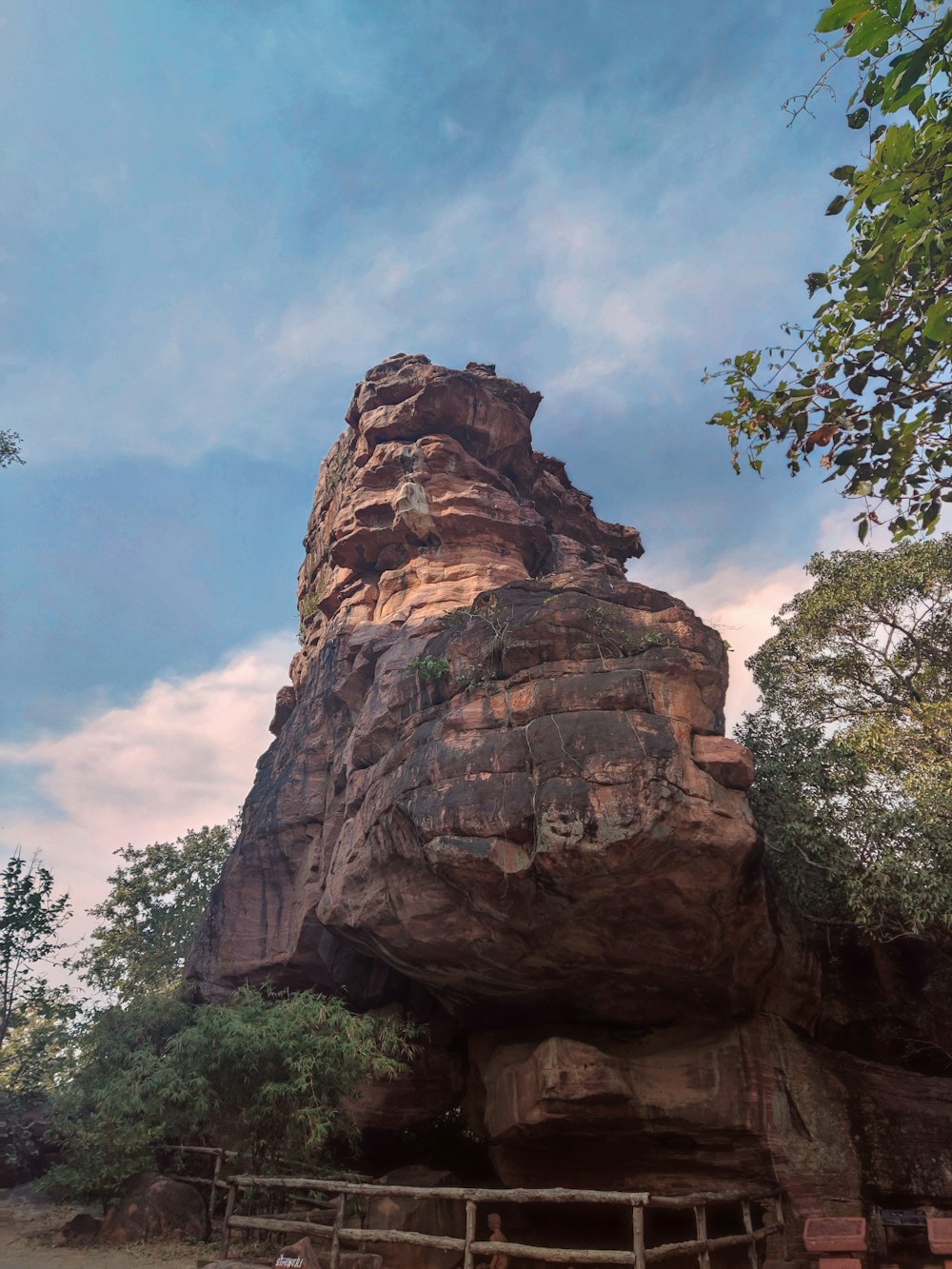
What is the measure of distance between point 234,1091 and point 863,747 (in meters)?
12.9

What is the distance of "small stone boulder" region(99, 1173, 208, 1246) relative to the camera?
43.0 feet

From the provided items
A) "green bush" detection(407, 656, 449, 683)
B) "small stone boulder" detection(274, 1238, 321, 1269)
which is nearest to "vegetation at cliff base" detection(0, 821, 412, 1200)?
"small stone boulder" detection(274, 1238, 321, 1269)

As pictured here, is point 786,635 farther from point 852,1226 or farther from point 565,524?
point 852,1226

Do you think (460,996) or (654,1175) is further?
(460,996)

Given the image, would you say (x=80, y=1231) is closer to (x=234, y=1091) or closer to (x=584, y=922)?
(x=234, y=1091)

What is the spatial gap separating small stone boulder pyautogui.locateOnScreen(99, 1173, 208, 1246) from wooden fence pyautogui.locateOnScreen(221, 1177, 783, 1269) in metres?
2.03

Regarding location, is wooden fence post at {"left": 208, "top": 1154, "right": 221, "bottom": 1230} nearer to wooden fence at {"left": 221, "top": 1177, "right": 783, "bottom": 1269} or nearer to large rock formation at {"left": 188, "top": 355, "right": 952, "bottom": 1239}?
wooden fence at {"left": 221, "top": 1177, "right": 783, "bottom": 1269}

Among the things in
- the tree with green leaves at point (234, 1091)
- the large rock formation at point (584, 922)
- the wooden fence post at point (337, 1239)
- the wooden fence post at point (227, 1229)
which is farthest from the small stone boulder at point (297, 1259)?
the large rock formation at point (584, 922)

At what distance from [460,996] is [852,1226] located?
7698 mm

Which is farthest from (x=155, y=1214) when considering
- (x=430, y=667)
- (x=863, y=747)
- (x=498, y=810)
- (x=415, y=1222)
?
(x=863, y=747)

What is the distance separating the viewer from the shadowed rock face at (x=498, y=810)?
12336 millimetres

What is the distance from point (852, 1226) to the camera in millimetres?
9203

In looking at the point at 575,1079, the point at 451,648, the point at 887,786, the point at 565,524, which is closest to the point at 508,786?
the point at 451,648

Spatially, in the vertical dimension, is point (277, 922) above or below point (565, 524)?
→ below
